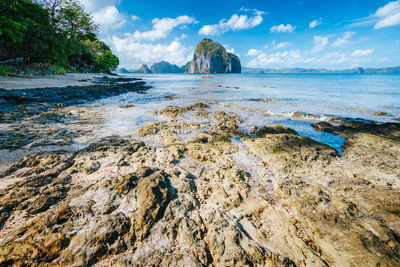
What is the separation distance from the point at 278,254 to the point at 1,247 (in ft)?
10.6

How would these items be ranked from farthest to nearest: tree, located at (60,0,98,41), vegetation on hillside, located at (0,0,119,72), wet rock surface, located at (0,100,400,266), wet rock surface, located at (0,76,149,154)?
tree, located at (60,0,98,41) → vegetation on hillside, located at (0,0,119,72) → wet rock surface, located at (0,76,149,154) → wet rock surface, located at (0,100,400,266)

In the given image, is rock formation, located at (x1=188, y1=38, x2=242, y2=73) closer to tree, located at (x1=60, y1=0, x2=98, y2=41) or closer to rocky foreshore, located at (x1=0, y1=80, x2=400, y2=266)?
tree, located at (x1=60, y1=0, x2=98, y2=41)

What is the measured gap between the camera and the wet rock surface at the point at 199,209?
188 centimetres

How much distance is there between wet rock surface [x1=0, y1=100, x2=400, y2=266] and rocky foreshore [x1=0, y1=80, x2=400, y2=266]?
0.5 inches

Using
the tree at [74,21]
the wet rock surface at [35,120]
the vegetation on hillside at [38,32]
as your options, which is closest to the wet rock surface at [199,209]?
the wet rock surface at [35,120]

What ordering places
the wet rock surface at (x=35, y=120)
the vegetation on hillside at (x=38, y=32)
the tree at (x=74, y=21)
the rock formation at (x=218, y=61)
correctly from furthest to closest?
the rock formation at (x=218, y=61) → the tree at (x=74, y=21) → the vegetation on hillside at (x=38, y=32) → the wet rock surface at (x=35, y=120)

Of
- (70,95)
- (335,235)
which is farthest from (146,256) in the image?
(70,95)

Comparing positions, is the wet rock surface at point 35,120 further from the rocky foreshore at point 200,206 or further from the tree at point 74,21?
the tree at point 74,21

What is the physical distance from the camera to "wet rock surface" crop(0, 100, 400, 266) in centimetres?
188

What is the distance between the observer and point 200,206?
268 centimetres

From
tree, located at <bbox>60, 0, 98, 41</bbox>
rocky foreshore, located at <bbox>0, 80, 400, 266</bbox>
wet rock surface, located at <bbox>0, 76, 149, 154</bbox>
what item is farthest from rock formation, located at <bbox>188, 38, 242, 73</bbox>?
rocky foreshore, located at <bbox>0, 80, 400, 266</bbox>

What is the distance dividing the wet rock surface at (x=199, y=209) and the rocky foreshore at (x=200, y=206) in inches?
0.5

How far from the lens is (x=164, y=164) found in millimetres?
3857

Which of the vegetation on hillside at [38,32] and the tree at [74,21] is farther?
the tree at [74,21]
